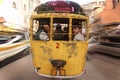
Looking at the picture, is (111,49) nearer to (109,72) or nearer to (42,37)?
(109,72)

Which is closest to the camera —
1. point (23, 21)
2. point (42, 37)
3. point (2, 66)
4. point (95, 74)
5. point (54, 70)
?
point (54, 70)

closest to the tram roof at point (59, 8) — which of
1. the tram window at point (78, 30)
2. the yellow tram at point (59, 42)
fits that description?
the yellow tram at point (59, 42)

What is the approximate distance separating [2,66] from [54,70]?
4.11 ft

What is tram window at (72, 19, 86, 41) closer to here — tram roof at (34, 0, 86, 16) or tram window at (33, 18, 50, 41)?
tram roof at (34, 0, 86, 16)

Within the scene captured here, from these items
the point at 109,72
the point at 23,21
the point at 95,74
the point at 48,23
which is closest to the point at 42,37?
the point at 48,23

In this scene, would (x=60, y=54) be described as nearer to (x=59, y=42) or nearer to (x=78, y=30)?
(x=59, y=42)

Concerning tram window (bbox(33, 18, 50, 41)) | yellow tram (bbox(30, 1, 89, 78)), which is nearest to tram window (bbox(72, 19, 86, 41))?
yellow tram (bbox(30, 1, 89, 78))

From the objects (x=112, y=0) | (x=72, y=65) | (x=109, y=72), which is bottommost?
(x=109, y=72)

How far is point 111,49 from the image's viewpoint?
3.96 metres

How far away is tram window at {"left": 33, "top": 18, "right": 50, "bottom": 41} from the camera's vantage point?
7.68 feet

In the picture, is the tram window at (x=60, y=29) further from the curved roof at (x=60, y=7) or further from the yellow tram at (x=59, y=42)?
the curved roof at (x=60, y=7)

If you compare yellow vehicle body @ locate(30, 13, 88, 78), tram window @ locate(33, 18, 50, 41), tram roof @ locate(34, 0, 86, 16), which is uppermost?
tram roof @ locate(34, 0, 86, 16)

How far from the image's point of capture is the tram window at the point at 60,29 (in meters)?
2.33

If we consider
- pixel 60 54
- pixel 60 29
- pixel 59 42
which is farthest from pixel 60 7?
pixel 60 54
